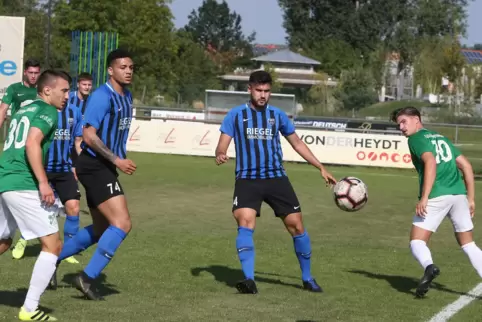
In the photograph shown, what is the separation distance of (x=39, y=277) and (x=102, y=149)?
52.0 inches

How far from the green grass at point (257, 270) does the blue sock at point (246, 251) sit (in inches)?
9.1

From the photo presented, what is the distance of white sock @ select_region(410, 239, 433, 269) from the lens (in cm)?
888

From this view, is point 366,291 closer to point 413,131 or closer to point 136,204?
point 413,131

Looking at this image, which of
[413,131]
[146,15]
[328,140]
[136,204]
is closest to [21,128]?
[413,131]

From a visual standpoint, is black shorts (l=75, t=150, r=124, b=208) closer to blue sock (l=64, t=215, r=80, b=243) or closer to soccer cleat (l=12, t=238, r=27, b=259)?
blue sock (l=64, t=215, r=80, b=243)

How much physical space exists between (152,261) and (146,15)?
52.8 meters

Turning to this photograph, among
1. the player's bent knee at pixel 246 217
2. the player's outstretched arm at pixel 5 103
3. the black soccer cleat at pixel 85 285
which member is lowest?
the black soccer cleat at pixel 85 285

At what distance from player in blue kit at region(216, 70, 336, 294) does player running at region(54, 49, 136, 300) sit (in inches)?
43.5

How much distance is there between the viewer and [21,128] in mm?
7160

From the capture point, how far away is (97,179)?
8.24 meters

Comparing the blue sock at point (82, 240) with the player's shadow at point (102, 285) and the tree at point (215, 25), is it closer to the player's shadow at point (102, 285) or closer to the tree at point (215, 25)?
the player's shadow at point (102, 285)

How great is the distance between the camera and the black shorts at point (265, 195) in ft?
29.4

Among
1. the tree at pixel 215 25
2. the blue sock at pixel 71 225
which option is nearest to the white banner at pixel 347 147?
the blue sock at pixel 71 225

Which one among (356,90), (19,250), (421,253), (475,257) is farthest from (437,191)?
(356,90)
